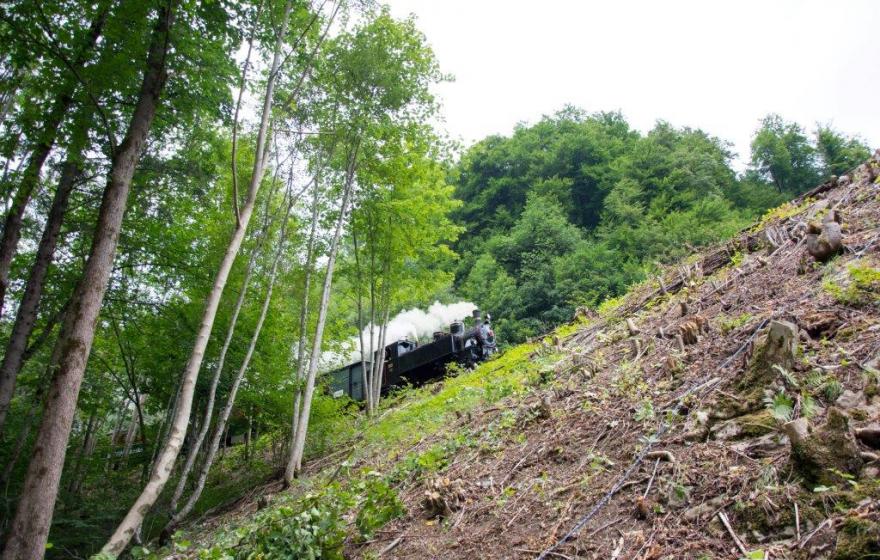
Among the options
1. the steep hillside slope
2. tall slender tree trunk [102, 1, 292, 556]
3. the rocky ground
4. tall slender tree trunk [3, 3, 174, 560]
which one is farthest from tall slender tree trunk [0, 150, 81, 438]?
the rocky ground

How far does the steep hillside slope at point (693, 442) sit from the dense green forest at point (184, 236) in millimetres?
2287

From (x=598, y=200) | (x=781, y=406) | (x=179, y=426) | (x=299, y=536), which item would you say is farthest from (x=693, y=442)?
(x=598, y=200)

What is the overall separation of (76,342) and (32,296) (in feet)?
10.3

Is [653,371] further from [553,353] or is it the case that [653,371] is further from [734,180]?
[734,180]

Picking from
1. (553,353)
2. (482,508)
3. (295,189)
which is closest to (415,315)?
(295,189)

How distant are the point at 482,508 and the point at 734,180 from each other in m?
31.6

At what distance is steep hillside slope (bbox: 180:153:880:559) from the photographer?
2246mm

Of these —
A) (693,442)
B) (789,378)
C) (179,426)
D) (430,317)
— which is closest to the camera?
(789,378)

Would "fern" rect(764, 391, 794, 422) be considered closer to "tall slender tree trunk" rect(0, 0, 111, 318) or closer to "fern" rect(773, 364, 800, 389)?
"fern" rect(773, 364, 800, 389)

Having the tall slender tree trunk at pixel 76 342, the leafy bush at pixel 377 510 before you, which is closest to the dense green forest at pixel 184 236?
the tall slender tree trunk at pixel 76 342

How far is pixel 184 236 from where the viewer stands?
843cm

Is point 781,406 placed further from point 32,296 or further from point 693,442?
Result: point 32,296

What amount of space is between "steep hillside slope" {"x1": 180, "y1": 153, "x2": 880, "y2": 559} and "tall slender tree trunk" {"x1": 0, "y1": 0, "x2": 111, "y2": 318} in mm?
4932

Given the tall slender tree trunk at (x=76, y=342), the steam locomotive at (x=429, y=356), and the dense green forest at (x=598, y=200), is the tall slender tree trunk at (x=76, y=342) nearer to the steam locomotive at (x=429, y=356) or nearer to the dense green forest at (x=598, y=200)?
the steam locomotive at (x=429, y=356)
